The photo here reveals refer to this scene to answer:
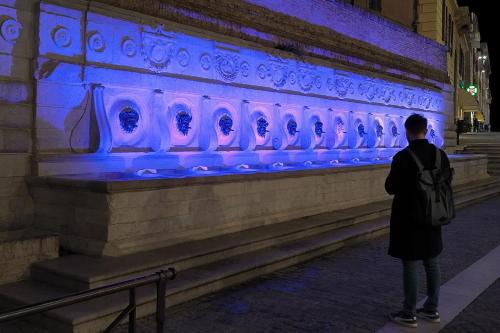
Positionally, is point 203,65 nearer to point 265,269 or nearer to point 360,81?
point 265,269

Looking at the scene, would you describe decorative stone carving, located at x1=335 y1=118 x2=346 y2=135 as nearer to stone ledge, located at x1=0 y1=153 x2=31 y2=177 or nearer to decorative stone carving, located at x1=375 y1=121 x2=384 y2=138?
decorative stone carving, located at x1=375 y1=121 x2=384 y2=138

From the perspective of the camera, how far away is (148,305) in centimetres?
459

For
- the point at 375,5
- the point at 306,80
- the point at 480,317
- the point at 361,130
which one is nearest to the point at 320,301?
the point at 480,317

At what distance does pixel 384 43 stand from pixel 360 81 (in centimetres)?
259

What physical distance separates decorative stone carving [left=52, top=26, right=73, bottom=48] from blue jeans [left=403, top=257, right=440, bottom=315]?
4.81m

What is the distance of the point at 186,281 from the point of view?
16.7 feet

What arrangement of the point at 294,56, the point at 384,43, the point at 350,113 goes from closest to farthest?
the point at 294,56, the point at 350,113, the point at 384,43

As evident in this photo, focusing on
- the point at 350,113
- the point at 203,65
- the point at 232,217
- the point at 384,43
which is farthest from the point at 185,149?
the point at 384,43

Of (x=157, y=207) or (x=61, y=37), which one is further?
(x=61, y=37)

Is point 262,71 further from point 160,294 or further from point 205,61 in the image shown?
point 160,294

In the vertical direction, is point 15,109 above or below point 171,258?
above

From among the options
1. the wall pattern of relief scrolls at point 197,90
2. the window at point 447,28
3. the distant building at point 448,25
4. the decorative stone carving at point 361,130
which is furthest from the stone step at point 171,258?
the window at point 447,28

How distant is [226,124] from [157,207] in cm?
397

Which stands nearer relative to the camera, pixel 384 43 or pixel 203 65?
pixel 203 65
